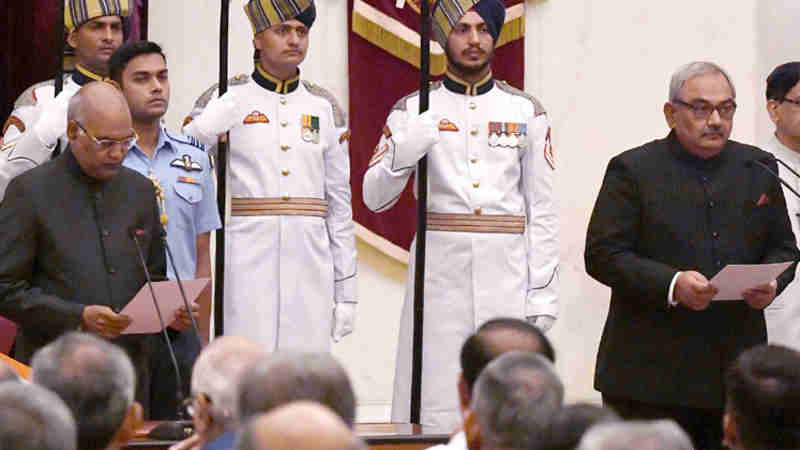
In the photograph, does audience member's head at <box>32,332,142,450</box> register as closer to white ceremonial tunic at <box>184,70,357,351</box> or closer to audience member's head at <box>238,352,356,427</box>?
audience member's head at <box>238,352,356,427</box>

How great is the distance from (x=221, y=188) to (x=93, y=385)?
2.81 metres

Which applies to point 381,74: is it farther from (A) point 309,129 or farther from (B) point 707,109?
(B) point 707,109

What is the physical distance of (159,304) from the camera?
434 centimetres

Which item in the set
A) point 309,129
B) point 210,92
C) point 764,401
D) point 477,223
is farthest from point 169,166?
point 764,401

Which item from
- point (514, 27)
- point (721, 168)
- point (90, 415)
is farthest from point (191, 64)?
point (90, 415)

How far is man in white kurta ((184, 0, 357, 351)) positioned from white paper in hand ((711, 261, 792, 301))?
151cm

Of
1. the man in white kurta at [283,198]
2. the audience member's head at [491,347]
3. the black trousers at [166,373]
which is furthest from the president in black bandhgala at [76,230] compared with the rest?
the audience member's head at [491,347]

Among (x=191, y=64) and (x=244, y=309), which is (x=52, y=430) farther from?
(x=191, y=64)

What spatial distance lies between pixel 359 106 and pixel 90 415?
188 inches

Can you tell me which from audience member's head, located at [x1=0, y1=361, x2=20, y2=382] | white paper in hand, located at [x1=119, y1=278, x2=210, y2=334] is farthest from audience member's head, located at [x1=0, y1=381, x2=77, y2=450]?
white paper in hand, located at [x1=119, y1=278, x2=210, y2=334]

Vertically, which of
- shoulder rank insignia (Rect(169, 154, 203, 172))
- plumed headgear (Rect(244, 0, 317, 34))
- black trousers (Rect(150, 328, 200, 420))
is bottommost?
black trousers (Rect(150, 328, 200, 420))

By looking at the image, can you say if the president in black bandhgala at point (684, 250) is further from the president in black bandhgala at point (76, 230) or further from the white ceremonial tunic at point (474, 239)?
the president in black bandhgala at point (76, 230)

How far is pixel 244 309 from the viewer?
5.42m

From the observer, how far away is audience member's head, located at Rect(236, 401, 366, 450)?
1938 millimetres
